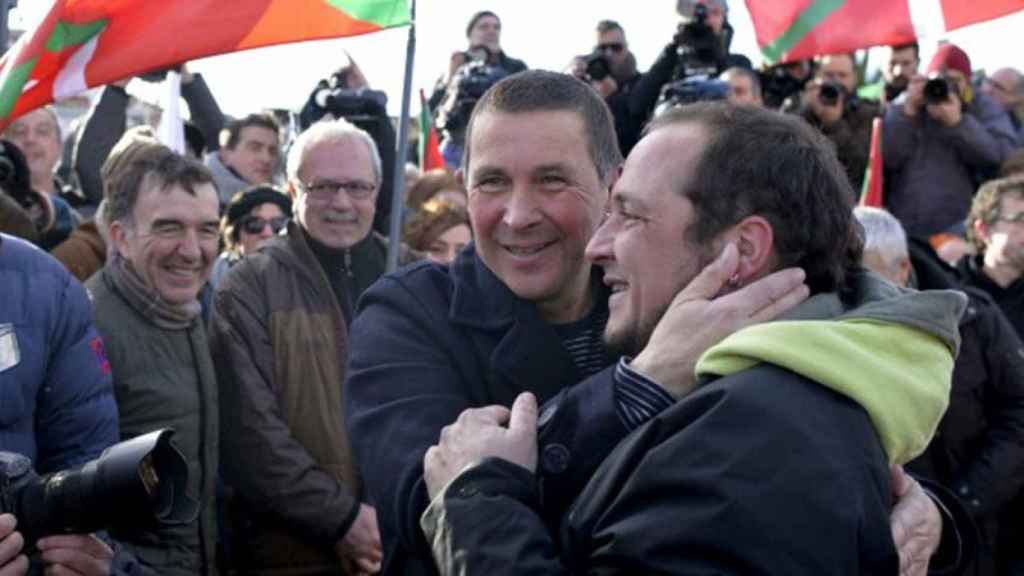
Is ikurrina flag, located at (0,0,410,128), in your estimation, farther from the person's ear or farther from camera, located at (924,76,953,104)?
camera, located at (924,76,953,104)

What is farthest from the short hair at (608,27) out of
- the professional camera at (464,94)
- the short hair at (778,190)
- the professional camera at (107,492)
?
the short hair at (778,190)

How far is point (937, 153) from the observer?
952 cm

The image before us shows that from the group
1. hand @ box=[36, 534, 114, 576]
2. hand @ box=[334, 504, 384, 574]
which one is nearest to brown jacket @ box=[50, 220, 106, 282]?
hand @ box=[334, 504, 384, 574]

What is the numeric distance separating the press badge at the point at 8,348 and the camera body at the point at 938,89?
20.4 ft

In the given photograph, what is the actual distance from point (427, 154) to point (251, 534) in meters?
3.69

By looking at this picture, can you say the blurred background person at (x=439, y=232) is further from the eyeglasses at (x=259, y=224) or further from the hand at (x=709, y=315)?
the hand at (x=709, y=315)

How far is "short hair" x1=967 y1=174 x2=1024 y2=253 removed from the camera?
24.3 feet

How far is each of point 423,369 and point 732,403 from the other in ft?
2.99

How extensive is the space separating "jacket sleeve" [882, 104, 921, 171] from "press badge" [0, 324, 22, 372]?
20.5 feet

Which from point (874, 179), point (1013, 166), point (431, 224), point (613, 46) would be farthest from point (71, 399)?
point (613, 46)

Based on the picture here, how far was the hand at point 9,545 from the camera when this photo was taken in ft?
11.4

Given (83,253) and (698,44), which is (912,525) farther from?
(698,44)

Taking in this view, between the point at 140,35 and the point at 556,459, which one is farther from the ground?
the point at 140,35

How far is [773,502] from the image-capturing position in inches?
99.6
